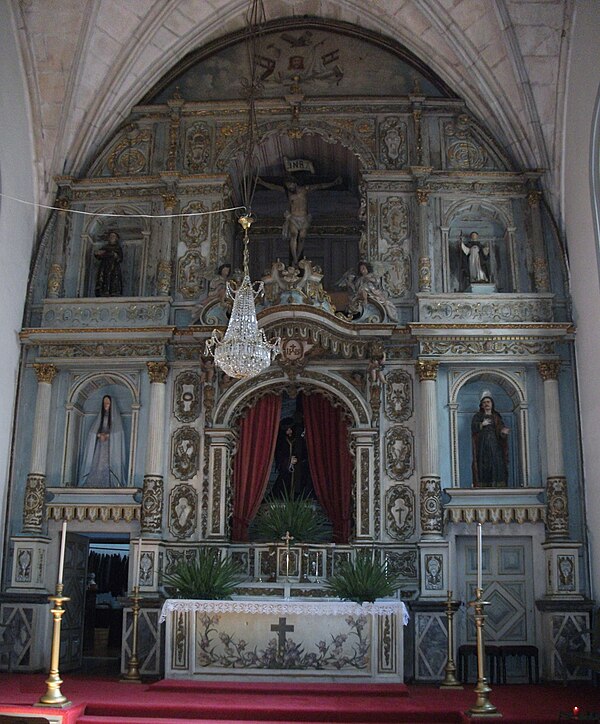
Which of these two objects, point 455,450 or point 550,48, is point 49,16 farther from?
point 455,450

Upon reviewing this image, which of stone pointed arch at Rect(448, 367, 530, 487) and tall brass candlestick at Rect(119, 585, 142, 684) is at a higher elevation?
stone pointed arch at Rect(448, 367, 530, 487)

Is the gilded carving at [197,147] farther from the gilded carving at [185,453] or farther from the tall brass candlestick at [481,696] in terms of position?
the tall brass candlestick at [481,696]

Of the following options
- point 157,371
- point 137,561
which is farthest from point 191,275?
point 137,561

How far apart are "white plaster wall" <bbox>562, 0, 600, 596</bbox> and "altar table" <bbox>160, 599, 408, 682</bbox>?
387cm

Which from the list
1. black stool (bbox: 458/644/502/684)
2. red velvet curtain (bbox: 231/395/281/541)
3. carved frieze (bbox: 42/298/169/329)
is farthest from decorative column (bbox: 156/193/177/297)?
black stool (bbox: 458/644/502/684)

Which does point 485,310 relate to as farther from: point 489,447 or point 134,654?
point 134,654

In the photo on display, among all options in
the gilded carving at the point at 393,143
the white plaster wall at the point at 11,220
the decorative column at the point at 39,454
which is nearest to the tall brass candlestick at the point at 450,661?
the decorative column at the point at 39,454

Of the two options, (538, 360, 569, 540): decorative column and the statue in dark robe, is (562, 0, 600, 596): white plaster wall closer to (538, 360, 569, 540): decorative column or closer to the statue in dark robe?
(538, 360, 569, 540): decorative column

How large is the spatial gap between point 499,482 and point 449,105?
21.7 feet

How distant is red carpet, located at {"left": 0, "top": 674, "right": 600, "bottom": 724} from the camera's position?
10.5 metres

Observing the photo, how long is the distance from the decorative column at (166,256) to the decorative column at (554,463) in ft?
20.4

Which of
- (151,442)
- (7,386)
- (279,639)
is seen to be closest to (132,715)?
(279,639)

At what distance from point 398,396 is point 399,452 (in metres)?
0.90

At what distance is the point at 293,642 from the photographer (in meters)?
12.2
